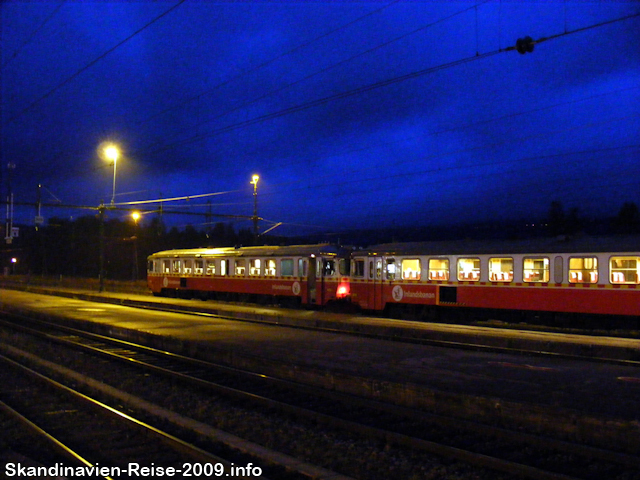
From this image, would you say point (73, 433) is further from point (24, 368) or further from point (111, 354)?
point (111, 354)

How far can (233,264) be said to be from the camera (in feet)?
96.6

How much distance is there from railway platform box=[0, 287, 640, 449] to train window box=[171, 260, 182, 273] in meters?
13.2

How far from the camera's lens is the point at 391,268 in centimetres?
2191

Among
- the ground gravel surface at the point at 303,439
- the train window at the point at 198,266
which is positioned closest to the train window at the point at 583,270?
the ground gravel surface at the point at 303,439

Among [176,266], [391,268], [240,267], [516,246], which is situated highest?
[516,246]

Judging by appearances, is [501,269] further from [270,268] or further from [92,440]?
[92,440]

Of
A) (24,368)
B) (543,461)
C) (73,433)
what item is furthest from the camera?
(24,368)

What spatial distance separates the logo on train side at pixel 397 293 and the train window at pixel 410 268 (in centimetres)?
46

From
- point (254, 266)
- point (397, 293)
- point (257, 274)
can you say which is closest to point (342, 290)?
point (397, 293)

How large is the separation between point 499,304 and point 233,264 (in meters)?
14.9

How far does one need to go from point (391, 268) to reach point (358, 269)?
1.69 metres

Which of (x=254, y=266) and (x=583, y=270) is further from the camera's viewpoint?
(x=254, y=266)

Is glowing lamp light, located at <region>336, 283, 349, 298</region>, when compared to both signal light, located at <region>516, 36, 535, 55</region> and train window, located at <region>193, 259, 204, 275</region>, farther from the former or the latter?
signal light, located at <region>516, 36, 535, 55</region>

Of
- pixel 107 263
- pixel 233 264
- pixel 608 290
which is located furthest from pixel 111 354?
pixel 107 263
